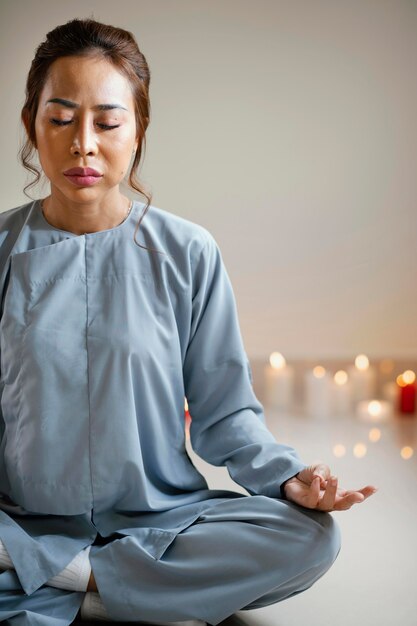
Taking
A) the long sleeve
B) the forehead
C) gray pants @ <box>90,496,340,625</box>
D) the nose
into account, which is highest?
the forehead

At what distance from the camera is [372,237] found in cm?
427

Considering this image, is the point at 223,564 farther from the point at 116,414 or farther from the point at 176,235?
the point at 176,235

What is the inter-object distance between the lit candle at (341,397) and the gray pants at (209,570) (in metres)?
2.03

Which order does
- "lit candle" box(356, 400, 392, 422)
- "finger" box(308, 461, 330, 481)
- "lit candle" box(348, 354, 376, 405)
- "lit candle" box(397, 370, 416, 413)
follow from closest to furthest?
1. "finger" box(308, 461, 330, 481)
2. "lit candle" box(356, 400, 392, 422)
3. "lit candle" box(397, 370, 416, 413)
4. "lit candle" box(348, 354, 376, 405)

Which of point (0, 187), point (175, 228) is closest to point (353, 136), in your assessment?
point (0, 187)

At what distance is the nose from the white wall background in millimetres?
2005

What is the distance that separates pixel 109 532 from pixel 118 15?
2.59 m

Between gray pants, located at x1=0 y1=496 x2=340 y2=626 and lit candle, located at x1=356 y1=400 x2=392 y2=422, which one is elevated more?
gray pants, located at x1=0 y1=496 x2=340 y2=626

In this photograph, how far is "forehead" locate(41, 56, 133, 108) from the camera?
207cm

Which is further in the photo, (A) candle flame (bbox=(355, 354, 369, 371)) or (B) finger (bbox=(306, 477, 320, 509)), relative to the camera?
(A) candle flame (bbox=(355, 354, 369, 371))

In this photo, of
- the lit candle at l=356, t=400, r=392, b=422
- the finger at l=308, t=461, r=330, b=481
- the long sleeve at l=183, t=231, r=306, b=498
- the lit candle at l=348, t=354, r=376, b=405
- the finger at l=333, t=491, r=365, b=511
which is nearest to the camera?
the finger at l=333, t=491, r=365, b=511

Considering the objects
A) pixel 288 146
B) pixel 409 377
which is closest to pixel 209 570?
pixel 409 377

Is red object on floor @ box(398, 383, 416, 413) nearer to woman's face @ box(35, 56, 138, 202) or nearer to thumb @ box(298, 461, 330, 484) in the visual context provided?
thumb @ box(298, 461, 330, 484)

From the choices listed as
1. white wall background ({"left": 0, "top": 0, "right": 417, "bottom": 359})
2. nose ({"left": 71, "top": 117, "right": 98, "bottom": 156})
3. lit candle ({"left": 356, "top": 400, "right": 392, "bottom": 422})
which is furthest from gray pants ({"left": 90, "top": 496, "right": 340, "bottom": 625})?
white wall background ({"left": 0, "top": 0, "right": 417, "bottom": 359})
